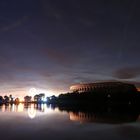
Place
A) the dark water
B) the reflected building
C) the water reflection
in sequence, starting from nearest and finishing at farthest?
1. the dark water
2. the reflected building
3. the water reflection

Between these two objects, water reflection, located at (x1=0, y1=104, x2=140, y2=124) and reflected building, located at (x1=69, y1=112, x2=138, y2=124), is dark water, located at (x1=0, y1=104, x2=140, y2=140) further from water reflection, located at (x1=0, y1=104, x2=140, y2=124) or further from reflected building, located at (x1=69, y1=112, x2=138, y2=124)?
water reflection, located at (x1=0, y1=104, x2=140, y2=124)

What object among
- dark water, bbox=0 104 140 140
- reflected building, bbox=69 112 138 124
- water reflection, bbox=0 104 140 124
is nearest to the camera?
dark water, bbox=0 104 140 140

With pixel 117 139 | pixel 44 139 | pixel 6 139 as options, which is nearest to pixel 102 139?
pixel 117 139

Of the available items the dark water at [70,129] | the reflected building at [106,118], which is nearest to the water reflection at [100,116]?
the reflected building at [106,118]

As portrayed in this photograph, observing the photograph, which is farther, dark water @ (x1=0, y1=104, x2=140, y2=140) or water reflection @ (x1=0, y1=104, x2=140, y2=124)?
water reflection @ (x1=0, y1=104, x2=140, y2=124)

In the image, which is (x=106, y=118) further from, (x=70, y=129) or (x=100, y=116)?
(x=70, y=129)

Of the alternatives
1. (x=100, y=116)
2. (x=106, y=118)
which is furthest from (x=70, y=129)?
(x=100, y=116)

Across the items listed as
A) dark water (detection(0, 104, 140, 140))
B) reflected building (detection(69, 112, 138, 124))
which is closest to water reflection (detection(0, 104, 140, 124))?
reflected building (detection(69, 112, 138, 124))

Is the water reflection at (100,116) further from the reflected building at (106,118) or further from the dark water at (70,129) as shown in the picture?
the dark water at (70,129)

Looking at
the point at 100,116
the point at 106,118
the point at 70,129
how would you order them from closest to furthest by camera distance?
the point at 70,129, the point at 106,118, the point at 100,116

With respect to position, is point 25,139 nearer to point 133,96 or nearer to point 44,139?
point 44,139

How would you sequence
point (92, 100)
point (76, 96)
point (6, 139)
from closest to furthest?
point (6, 139)
point (92, 100)
point (76, 96)

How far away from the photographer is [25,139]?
29.8 meters

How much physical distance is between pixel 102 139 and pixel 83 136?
10.5 feet
